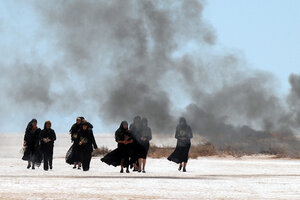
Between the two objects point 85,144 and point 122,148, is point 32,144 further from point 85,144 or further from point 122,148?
point 122,148

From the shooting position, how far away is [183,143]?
1136 inches

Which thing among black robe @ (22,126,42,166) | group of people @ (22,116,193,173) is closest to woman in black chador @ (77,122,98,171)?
group of people @ (22,116,193,173)

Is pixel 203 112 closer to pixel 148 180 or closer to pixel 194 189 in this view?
pixel 148 180

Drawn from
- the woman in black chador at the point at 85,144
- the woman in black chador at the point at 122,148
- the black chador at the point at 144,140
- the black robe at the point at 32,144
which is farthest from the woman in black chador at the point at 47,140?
the black chador at the point at 144,140

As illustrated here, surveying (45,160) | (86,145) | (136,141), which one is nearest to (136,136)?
(136,141)

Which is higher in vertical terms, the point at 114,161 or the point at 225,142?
the point at 225,142

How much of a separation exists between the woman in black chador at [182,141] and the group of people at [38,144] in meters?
4.57

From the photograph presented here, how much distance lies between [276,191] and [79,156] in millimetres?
11821

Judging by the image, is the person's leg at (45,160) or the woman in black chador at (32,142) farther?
the woman in black chador at (32,142)

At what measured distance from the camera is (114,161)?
2719 centimetres

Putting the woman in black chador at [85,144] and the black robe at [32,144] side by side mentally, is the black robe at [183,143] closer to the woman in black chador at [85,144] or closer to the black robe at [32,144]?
the woman in black chador at [85,144]

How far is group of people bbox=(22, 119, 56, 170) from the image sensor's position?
28.5 metres

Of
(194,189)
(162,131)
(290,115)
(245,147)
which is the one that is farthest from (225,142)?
(194,189)

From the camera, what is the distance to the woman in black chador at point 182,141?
2834 centimetres
